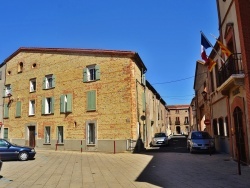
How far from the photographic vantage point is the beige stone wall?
2126 cm

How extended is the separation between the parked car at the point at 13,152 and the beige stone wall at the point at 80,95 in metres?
6.95

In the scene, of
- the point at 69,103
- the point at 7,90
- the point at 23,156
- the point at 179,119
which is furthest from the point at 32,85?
the point at 179,119

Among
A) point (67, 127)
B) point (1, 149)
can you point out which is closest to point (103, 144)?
point (67, 127)

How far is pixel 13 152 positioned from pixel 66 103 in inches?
360

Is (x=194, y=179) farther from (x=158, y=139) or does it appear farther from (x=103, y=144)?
(x=158, y=139)

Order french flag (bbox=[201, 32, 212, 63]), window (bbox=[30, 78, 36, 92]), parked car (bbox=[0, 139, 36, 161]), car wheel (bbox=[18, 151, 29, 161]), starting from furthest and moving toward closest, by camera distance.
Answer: window (bbox=[30, 78, 36, 92]), car wheel (bbox=[18, 151, 29, 161]), parked car (bbox=[0, 139, 36, 161]), french flag (bbox=[201, 32, 212, 63])

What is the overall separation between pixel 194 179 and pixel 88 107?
1476cm

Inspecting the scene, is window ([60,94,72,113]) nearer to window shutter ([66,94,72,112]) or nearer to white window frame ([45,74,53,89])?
window shutter ([66,94,72,112])

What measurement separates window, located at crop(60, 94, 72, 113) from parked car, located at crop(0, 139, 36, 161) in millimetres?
7836

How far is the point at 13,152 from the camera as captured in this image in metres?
15.8

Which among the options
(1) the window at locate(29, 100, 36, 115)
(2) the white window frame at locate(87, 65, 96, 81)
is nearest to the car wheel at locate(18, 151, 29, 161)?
(2) the white window frame at locate(87, 65, 96, 81)

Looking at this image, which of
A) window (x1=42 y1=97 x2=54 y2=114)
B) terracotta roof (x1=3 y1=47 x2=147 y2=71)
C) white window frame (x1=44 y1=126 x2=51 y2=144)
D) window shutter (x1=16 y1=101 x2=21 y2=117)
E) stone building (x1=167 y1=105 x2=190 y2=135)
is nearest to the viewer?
terracotta roof (x1=3 y1=47 x2=147 y2=71)

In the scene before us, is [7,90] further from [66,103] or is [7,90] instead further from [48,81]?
[66,103]

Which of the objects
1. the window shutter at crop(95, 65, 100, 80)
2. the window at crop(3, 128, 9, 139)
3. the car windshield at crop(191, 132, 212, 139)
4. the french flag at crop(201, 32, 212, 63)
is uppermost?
the window shutter at crop(95, 65, 100, 80)
